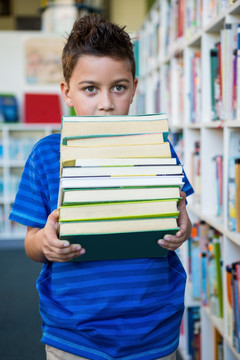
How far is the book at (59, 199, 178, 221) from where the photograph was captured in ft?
2.54

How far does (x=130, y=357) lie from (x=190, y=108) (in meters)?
1.47

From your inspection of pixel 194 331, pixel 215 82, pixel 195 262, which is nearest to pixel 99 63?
pixel 215 82

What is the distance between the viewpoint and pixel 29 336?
2547mm

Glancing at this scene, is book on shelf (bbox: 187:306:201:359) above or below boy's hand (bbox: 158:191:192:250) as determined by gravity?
below

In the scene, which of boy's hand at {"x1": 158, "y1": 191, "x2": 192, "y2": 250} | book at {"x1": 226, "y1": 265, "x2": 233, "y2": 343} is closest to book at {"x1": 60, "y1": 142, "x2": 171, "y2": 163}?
boy's hand at {"x1": 158, "y1": 191, "x2": 192, "y2": 250}

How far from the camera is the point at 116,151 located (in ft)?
2.69

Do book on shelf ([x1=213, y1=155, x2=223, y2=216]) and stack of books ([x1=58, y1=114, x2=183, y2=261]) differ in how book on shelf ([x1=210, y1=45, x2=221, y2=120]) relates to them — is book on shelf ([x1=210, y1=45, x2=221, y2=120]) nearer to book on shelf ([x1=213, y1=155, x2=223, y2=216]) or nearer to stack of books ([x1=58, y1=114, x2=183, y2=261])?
book on shelf ([x1=213, y1=155, x2=223, y2=216])

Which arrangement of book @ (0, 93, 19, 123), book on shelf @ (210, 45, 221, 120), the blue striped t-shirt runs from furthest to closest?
book @ (0, 93, 19, 123) < book on shelf @ (210, 45, 221, 120) < the blue striped t-shirt

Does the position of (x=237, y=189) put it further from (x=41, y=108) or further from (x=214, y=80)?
(x=41, y=108)

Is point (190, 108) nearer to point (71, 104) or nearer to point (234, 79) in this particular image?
point (234, 79)

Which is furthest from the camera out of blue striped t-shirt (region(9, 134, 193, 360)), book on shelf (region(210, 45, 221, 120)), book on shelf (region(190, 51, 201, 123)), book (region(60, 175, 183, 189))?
book on shelf (region(190, 51, 201, 123))

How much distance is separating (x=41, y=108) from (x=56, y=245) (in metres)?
4.28

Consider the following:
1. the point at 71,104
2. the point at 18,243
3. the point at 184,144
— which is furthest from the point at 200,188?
the point at 18,243

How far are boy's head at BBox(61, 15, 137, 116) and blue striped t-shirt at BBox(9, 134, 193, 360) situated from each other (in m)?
0.17
